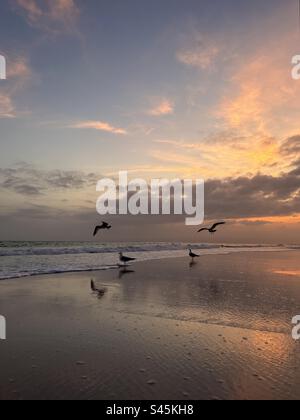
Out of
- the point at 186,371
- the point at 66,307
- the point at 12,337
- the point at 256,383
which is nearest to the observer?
the point at 256,383

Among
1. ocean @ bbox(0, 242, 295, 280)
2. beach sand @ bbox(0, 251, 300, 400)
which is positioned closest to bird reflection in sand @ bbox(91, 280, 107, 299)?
beach sand @ bbox(0, 251, 300, 400)

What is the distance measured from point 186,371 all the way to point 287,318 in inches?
166

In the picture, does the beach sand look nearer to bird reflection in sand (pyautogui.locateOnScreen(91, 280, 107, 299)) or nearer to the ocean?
bird reflection in sand (pyautogui.locateOnScreen(91, 280, 107, 299))

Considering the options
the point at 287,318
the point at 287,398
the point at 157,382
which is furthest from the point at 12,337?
the point at 287,318

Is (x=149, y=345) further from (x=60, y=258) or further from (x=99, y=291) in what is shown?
(x=60, y=258)

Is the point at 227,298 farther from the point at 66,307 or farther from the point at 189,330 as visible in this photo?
the point at 66,307

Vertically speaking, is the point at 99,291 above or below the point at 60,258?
above

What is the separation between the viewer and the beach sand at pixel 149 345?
4660mm

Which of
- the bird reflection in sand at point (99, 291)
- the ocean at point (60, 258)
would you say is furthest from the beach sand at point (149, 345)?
the ocean at point (60, 258)

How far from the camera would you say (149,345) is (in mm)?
6496

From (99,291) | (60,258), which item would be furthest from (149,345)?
(60,258)

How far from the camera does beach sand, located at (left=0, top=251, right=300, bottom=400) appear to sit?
4.66 metres

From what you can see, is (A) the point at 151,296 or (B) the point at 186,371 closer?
(B) the point at 186,371

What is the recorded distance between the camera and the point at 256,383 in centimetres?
477
